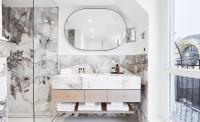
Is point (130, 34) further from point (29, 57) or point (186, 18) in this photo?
point (29, 57)

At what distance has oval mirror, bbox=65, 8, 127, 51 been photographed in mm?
3894

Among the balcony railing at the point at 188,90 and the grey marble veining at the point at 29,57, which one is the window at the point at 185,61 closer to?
the balcony railing at the point at 188,90

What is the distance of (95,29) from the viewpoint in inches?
153

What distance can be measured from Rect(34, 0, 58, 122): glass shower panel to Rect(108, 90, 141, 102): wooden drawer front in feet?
3.21

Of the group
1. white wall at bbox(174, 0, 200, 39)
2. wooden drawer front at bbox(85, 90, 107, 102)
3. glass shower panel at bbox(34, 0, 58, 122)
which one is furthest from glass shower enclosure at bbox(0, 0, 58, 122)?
white wall at bbox(174, 0, 200, 39)

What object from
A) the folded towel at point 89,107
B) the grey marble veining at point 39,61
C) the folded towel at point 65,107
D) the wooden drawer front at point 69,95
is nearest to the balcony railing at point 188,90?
the grey marble veining at point 39,61

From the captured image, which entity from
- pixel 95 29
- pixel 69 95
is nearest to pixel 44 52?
pixel 69 95

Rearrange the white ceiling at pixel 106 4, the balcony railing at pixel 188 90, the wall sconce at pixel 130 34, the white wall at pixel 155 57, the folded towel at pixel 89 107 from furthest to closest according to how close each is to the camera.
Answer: the wall sconce at pixel 130 34 < the folded towel at pixel 89 107 < the white ceiling at pixel 106 4 < the white wall at pixel 155 57 < the balcony railing at pixel 188 90

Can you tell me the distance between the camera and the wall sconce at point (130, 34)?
3852 millimetres

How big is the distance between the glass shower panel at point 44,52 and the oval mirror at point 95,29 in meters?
0.28

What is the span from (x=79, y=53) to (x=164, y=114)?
1.75m

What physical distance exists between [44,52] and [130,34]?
1.46m

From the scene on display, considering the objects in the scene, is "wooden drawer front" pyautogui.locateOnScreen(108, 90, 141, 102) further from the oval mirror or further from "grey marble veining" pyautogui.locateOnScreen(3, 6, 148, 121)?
the oval mirror

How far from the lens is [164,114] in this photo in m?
2.97
